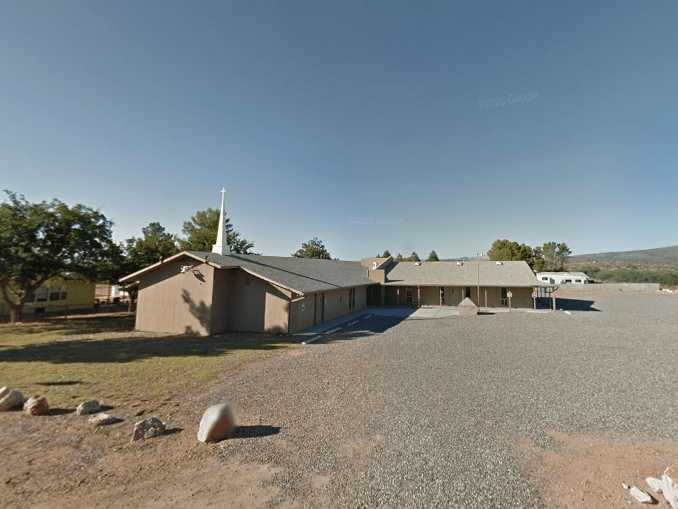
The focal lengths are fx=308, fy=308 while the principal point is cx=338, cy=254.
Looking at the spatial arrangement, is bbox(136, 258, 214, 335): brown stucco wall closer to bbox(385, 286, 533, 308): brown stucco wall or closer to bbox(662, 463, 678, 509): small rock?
bbox(662, 463, 678, 509): small rock

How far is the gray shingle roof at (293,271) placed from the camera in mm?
16339

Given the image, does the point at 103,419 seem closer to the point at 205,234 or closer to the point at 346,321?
the point at 346,321

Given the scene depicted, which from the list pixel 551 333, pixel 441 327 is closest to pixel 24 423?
pixel 441 327

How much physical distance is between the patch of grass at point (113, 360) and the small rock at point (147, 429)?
213cm

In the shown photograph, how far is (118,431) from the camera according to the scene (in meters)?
5.98

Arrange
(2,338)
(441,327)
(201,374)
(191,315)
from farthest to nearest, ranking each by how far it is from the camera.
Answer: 1. (441,327)
2. (191,315)
3. (2,338)
4. (201,374)

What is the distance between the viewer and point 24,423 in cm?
628

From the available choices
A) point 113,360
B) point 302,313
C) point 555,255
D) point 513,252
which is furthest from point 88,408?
point 555,255

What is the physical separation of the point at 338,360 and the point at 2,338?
1669cm

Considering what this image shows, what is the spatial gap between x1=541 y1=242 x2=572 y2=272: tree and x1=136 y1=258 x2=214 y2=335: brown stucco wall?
84949 mm

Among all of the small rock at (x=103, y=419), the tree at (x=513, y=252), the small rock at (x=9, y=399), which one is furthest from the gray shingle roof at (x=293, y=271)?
→ the tree at (x=513, y=252)

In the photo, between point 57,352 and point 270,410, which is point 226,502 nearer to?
point 270,410

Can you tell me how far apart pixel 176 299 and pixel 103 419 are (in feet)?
36.2

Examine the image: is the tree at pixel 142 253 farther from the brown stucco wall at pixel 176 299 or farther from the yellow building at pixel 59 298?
the brown stucco wall at pixel 176 299
